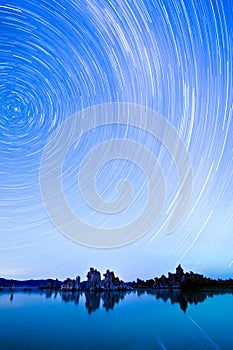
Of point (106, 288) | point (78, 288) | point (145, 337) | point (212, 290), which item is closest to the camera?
point (145, 337)

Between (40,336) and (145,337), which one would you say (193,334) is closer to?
(145,337)

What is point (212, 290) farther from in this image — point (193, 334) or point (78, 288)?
point (193, 334)

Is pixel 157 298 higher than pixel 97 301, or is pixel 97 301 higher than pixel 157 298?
pixel 157 298

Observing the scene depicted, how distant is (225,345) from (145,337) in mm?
5195

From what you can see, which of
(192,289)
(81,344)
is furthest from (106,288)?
(81,344)

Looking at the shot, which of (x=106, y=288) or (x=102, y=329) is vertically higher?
(x=106, y=288)

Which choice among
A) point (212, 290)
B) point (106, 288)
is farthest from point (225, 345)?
point (106, 288)

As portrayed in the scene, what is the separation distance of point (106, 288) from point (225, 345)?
316 ft

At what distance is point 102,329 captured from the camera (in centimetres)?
2423

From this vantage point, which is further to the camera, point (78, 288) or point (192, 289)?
point (78, 288)

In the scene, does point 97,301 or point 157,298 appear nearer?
point 97,301

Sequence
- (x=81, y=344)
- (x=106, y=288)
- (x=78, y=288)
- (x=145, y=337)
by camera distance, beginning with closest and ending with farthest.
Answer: (x=81, y=344) → (x=145, y=337) → (x=106, y=288) → (x=78, y=288)

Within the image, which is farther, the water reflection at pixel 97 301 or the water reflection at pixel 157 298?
the water reflection at pixel 157 298

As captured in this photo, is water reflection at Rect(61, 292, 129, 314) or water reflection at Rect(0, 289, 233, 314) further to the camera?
water reflection at Rect(0, 289, 233, 314)
